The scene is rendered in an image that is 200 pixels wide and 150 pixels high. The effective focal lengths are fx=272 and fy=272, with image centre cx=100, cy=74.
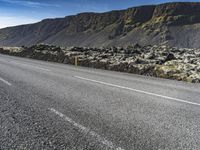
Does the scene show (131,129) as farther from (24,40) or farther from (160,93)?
(24,40)

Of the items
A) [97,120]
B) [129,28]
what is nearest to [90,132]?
[97,120]

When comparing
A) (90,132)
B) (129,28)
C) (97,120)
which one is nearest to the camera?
(90,132)

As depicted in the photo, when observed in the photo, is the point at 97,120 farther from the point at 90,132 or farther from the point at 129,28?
the point at 129,28

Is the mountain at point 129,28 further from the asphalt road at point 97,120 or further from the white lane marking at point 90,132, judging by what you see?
the white lane marking at point 90,132

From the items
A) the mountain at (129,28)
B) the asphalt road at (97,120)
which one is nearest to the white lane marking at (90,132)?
the asphalt road at (97,120)

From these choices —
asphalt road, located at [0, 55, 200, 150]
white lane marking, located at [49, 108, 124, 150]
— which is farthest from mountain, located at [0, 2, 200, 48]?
white lane marking, located at [49, 108, 124, 150]

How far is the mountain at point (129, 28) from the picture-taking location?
10379 cm

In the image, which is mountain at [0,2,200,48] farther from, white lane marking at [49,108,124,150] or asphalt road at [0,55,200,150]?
white lane marking at [49,108,124,150]

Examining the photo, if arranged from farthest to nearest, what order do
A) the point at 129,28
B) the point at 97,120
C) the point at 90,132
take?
1. the point at 129,28
2. the point at 97,120
3. the point at 90,132

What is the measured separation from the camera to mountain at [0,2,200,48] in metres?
104

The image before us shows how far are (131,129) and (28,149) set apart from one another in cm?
184

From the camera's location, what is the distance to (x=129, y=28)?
11988 centimetres

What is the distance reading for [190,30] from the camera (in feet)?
340

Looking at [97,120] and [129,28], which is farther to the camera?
[129,28]
